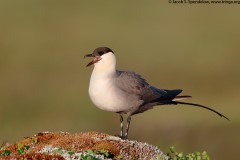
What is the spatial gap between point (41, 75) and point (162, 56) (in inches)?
315

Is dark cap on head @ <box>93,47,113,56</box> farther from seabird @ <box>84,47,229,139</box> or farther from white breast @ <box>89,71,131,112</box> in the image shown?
white breast @ <box>89,71,131,112</box>

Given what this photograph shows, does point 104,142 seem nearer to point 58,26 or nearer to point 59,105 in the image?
point 59,105

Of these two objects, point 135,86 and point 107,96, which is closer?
point 107,96

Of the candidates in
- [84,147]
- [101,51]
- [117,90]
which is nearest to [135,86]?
[117,90]

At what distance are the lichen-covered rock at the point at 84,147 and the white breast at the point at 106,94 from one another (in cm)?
136

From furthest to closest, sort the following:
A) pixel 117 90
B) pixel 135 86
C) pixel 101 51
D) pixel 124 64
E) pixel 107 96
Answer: pixel 124 64, pixel 101 51, pixel 135 86, pixel 117 90, pixel 107 96

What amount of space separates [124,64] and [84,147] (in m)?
28.2

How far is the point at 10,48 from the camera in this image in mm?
45656

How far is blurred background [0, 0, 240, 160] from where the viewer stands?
3147cm

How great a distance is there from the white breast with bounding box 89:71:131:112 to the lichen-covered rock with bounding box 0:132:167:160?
136 cm

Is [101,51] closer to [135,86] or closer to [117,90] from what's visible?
[135,86]

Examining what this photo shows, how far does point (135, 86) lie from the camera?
58.6ft

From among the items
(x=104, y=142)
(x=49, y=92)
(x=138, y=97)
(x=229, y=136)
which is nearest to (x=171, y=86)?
(x=49, y=92)

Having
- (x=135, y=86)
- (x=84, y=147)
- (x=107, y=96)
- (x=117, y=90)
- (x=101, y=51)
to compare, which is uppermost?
(x=101, y=51)
